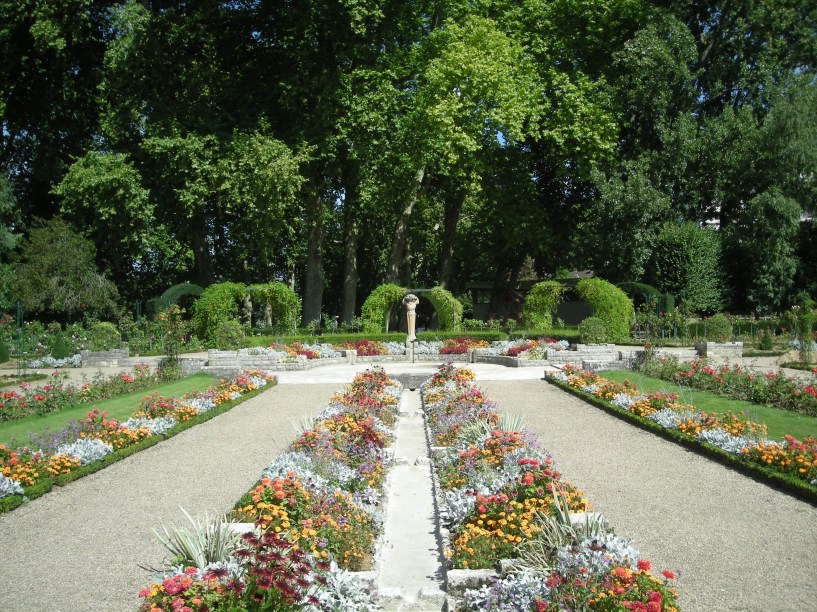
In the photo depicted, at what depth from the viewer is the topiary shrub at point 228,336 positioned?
70.7 feet

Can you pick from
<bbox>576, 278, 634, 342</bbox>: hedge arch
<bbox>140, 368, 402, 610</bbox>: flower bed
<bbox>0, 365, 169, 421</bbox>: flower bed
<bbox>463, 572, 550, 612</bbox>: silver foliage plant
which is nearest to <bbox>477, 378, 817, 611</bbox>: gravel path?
<bbox>463, 572, 550, 612</bbox>: silver foliage plant

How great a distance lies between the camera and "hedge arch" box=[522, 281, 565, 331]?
24.9 m

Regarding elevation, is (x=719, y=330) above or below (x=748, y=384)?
above

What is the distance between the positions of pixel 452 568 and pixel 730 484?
4.10 metres

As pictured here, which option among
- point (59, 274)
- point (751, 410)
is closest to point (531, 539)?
point (751, 410)

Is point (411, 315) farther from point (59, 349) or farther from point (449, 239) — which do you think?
point (59, 349)

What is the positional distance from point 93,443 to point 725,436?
871cm

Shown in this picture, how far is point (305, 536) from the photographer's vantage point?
5.07m

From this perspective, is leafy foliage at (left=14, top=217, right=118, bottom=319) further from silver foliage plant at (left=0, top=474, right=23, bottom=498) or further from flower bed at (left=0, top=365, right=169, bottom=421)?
silver foliage plant at (left=0, top=474, right=23, bottom=498)

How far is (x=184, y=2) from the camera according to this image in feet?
94.4

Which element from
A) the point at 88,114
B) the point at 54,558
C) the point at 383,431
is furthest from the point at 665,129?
the point at 54,558

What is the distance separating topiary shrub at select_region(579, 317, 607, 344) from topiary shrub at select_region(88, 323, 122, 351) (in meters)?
15.9

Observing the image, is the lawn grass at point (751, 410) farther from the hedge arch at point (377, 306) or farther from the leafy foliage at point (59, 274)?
the leafy foliage at point (59, 274)

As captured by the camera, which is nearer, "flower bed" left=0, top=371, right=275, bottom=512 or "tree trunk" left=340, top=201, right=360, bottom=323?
"flower bed" left=0, top=371, right=275, bottom=512
